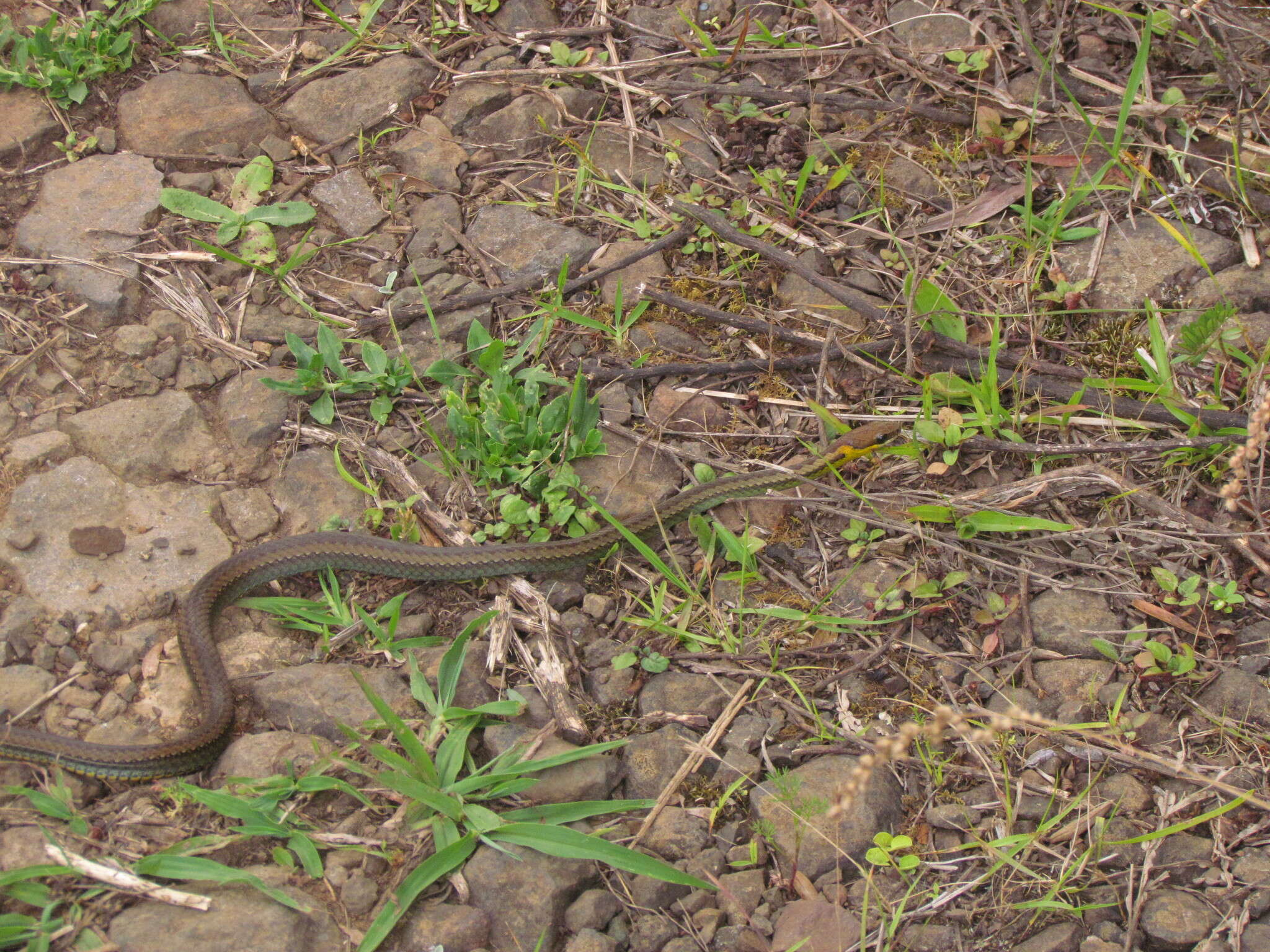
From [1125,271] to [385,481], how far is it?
3.90 meters

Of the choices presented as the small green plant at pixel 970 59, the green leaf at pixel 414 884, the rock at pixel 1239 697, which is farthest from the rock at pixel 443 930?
the small green plant at pixel 970 59

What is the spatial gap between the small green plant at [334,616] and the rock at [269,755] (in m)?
0.48

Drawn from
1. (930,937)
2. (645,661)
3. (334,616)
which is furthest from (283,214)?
(930,937)

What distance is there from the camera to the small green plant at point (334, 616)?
423 centimetres

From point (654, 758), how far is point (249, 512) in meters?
2.21

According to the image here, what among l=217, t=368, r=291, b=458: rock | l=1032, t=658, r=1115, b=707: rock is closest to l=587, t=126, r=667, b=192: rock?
l=217, t=368, r=291, b=458: rock

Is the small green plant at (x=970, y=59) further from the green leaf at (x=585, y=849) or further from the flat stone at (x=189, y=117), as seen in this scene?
the green leaf at (x=585, y=849)

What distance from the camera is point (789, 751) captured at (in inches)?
153

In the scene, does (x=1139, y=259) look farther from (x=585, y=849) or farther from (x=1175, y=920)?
(x=585, y=849)

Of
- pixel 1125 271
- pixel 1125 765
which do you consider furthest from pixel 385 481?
pixel 1125 271

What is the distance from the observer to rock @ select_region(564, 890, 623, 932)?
11.3 feet

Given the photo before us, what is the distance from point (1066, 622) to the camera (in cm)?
423

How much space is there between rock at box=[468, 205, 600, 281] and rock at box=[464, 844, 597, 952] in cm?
302

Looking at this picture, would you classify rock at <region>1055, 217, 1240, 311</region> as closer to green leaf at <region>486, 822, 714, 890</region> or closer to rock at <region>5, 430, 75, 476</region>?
green leaf at <region>486, 822, 714, 890</region>
